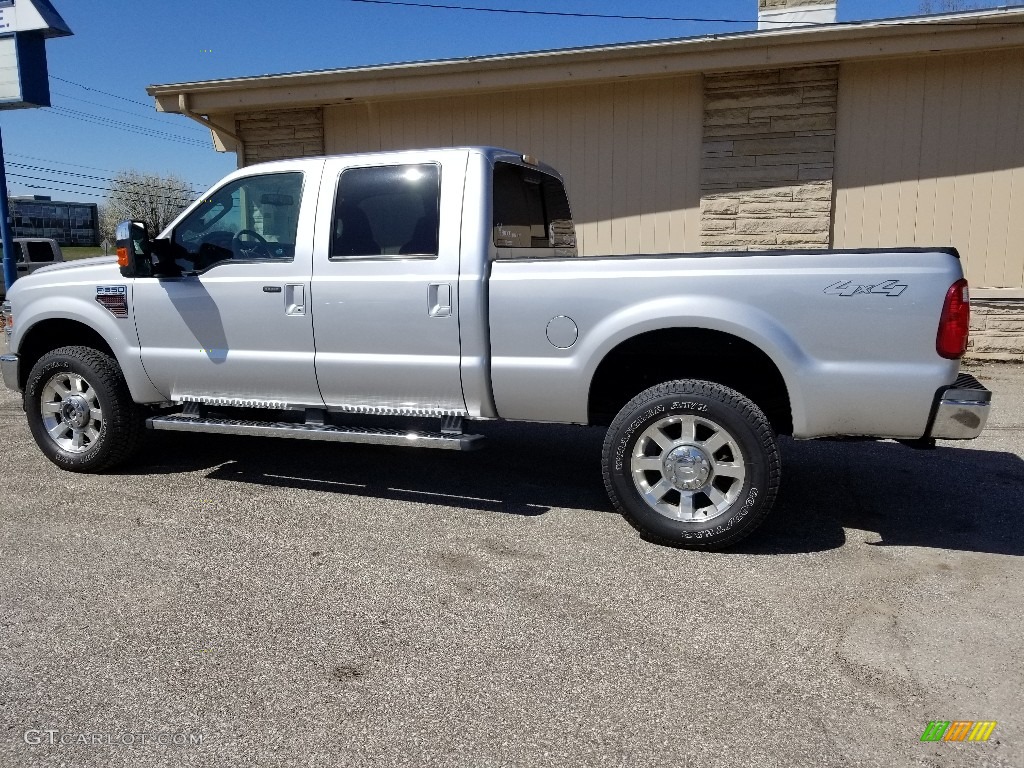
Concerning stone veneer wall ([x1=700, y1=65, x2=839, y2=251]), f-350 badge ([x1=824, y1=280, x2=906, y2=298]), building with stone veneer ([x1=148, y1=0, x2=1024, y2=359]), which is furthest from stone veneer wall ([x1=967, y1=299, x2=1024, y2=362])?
f-350 badge ([x1=824, y1=280, x2=906, y2=298])

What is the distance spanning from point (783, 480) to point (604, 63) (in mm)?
5940

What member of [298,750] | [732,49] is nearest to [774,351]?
[298,750]

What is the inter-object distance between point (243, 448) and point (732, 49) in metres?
6.80

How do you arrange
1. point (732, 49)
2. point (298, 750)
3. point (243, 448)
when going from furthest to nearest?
point (732, 49), point (243, 448), point (298, 750)

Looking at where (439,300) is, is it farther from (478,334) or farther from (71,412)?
(71,412)

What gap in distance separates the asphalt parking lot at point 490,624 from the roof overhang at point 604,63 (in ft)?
17.3

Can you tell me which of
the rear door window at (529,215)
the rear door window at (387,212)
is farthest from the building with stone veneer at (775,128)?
the rear door window at (387,212)

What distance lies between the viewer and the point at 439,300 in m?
4.43

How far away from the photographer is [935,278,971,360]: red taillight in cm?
361

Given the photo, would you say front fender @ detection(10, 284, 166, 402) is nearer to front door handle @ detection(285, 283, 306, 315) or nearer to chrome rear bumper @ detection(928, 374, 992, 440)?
front door handle @ detection(285, 283, 306, 315)

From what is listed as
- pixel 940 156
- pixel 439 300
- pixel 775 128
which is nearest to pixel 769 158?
pixel 775 128

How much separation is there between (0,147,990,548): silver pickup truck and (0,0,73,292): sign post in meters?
8.54

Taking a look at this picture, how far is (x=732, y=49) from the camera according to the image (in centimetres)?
897

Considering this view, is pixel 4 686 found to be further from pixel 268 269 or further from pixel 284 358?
pixel 268 269
